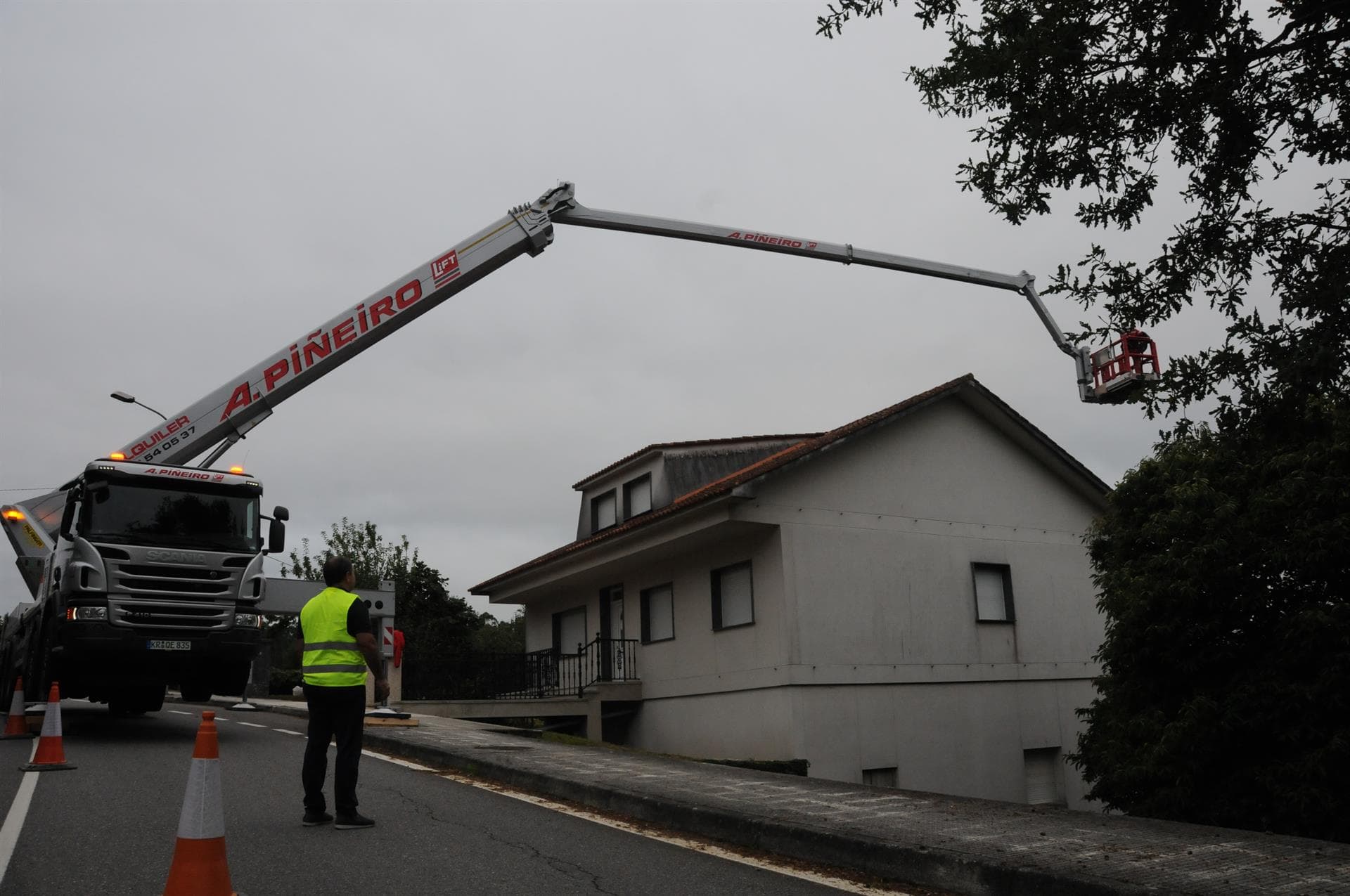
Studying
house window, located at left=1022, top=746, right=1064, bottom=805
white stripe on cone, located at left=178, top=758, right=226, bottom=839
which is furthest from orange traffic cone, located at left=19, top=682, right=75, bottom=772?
house window, located at left=1022, top=746, right=1064, bottom=805

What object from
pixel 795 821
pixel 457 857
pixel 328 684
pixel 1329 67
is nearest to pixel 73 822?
pixel 328 684

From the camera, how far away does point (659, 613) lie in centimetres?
2156

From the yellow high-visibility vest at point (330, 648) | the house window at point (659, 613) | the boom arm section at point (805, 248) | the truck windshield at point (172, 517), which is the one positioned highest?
the boom arm section at point (805, 248)

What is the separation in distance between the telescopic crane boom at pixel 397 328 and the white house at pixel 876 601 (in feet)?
15.0

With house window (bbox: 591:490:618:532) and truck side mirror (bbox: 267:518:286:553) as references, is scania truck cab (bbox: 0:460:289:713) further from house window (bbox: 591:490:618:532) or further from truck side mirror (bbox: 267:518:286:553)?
house window (bbox: 591:490:618:532)

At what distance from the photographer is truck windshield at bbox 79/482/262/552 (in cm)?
1259

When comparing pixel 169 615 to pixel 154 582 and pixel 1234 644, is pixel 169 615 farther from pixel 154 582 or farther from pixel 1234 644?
pixel 1234 644

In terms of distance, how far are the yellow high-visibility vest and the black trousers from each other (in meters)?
0.07

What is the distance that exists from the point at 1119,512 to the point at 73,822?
527 inches

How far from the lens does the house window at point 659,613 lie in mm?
21094

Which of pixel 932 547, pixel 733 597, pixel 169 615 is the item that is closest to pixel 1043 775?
pixel 932 547

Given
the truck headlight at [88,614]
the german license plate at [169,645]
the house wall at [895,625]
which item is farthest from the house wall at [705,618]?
the truck headlight at [88,614]

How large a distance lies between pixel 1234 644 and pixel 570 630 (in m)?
15.5

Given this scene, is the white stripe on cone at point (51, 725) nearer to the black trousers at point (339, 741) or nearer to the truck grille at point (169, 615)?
the truck grille at point (169, 615)
